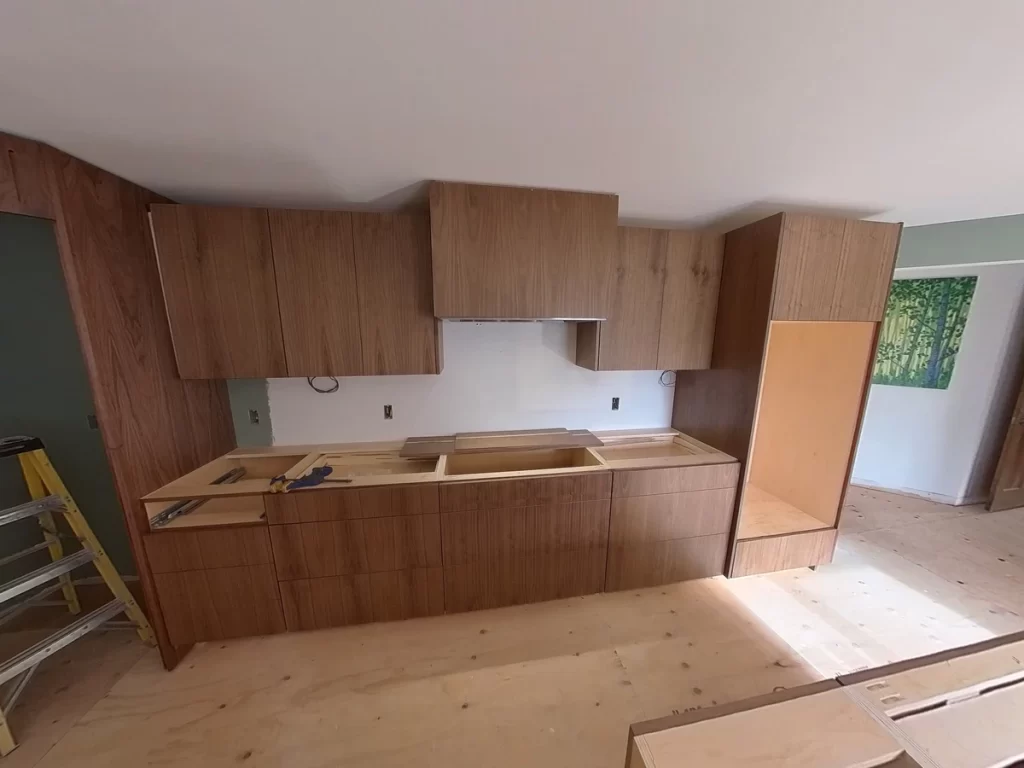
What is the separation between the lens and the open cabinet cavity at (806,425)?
86.8 inches

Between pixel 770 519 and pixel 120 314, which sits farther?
pixel 770 519

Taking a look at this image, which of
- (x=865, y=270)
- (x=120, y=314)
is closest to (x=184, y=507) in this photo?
(x=120, y=314)

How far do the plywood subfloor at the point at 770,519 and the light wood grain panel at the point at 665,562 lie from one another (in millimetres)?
231

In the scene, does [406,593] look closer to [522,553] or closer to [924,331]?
[522,553]

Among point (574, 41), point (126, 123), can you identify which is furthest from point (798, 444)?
point (126, 123)

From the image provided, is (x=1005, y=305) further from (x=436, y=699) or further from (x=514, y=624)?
(x=436, y=699)

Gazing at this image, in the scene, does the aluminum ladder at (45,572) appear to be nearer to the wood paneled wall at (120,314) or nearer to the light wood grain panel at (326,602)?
the wood paneled wall at (120,314)

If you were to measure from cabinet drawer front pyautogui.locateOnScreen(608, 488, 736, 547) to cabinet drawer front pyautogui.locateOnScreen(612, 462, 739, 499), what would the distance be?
0.04m

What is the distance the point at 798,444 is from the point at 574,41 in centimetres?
296

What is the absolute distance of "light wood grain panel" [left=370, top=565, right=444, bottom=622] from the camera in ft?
6.21

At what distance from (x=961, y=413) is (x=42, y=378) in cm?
646

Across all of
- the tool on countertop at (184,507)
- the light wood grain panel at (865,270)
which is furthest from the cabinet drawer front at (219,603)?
the light wood grain panel at (865,270)

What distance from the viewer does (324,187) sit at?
163cm

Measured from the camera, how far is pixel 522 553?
1990 mm
